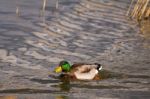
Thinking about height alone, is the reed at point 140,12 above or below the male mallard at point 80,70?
below

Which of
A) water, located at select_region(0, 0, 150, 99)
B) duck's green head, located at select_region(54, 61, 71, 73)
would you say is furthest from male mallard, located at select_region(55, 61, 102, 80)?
water, located at select_region(0, 0, 150, 99)

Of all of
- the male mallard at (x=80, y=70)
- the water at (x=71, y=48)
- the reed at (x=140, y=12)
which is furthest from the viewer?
the reed at (x=140, y=12)

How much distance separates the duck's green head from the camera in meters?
13.5

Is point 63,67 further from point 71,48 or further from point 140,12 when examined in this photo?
point 140,12

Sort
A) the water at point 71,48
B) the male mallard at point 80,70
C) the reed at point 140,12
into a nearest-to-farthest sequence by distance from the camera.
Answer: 1. the water at point 71,48
2. the male mallard at point 80,70
3. the reed at point 140,12

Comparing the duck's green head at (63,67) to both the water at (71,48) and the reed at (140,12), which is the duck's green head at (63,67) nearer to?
the water at (71,48)

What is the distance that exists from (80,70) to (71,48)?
244cm

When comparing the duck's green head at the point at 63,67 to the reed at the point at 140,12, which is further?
the reed at the point at 140,12

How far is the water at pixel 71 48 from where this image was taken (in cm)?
1226

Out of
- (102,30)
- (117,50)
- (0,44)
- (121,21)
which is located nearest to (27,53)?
(0,44)

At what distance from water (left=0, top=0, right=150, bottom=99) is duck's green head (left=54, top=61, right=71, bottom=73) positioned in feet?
0.84

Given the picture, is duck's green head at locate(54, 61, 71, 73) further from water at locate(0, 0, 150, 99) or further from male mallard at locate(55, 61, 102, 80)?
water at locate(0, 0, 150, 99)

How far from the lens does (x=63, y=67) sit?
13.6m

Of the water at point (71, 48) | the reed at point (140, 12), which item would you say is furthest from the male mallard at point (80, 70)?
the reed at point (140, 12)
